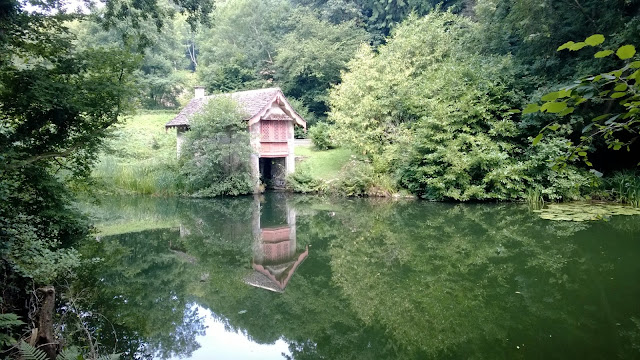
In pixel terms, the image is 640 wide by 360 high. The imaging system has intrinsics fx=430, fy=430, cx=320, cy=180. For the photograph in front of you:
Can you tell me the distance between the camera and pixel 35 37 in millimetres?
7316

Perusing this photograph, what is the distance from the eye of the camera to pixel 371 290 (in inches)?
303

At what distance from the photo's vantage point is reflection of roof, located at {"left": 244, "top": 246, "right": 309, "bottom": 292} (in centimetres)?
824

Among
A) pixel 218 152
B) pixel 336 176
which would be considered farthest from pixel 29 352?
pixel 336 176

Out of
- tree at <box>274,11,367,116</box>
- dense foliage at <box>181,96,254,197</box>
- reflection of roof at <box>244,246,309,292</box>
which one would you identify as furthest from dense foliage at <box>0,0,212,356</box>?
tree at <box>274,11,367,116</box>

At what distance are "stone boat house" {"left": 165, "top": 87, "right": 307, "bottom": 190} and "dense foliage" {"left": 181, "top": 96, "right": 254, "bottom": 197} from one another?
0.68m

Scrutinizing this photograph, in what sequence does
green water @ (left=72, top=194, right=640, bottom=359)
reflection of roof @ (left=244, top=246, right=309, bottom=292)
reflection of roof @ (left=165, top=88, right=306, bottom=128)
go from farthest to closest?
1. reflection of roof @ (left=165, top=88, right=306, bottom=128)
2. reflection of roof @ (left=244, top=246, right=309, bottom=292)
3. green water @ (left=72, top=194, right=640, bottom=359)

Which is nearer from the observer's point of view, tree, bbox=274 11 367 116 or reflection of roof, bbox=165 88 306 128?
reflection of roof, bbox=165 88 306 128

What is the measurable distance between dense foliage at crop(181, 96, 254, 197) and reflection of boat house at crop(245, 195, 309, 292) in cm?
485

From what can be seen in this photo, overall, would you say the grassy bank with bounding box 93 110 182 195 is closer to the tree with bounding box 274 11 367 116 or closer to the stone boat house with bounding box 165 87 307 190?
the stone boat house with bounding box 165 87 307 190

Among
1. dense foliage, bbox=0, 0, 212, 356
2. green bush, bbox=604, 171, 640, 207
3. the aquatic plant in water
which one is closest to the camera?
dense foliage, bbox=0, 0, 212, 356

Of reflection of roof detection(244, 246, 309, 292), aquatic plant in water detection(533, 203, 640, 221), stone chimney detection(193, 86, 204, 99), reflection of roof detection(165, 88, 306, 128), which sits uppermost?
stone chimney detection(193, 86, 204, 99)

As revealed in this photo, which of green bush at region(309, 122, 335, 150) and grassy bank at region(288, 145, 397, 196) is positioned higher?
green bush at region(309, 122, 335, 150)

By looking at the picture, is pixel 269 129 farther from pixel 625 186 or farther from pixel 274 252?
pixel 625 186

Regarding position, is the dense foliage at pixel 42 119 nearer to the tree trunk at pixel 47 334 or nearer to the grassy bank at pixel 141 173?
the tree trunk at pixel 47 334
